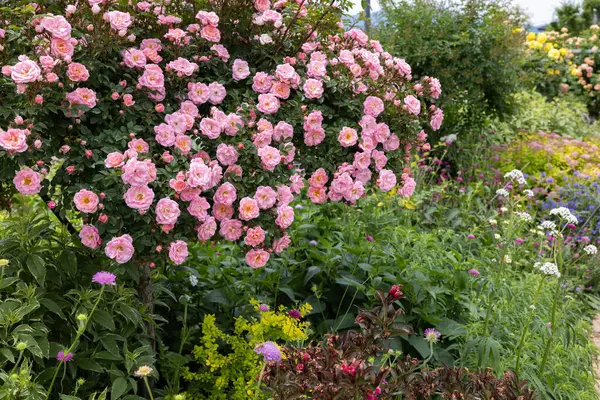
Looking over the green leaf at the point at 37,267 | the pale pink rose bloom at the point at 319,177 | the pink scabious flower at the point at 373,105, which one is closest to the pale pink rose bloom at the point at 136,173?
the green leaf at the point at 37,267

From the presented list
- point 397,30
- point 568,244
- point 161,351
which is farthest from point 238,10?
point 397,30

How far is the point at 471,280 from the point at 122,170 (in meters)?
1.95

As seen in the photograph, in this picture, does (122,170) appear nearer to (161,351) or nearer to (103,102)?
(103,102)

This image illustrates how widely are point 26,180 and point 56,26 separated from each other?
0.52m

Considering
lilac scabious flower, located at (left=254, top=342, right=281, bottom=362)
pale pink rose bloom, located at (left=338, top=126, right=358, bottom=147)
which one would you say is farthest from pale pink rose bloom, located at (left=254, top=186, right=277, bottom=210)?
lilac scabious flower, located at (left=254, top=342, right=281, bottom=362)

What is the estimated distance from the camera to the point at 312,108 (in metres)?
2.68

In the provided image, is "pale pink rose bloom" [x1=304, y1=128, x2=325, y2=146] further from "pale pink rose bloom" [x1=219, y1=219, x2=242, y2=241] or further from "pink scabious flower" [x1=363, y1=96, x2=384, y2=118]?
"pale pink rose bloom" [x1=219, y1=219, x2=242, y2=241]

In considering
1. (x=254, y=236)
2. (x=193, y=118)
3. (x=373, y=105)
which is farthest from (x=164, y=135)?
(x=373, y=105)

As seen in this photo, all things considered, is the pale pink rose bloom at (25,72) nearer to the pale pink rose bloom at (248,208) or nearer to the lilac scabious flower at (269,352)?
the pale pink rose bloom at (248,208)

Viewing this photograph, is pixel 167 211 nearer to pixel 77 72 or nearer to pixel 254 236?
pixel 254 236

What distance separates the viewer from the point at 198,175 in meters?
2.20

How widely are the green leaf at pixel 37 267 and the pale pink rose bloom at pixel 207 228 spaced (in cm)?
54

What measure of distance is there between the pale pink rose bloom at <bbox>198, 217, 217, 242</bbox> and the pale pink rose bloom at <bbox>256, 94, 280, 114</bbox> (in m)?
0.46

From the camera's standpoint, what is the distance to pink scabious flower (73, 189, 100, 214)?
2201mm
